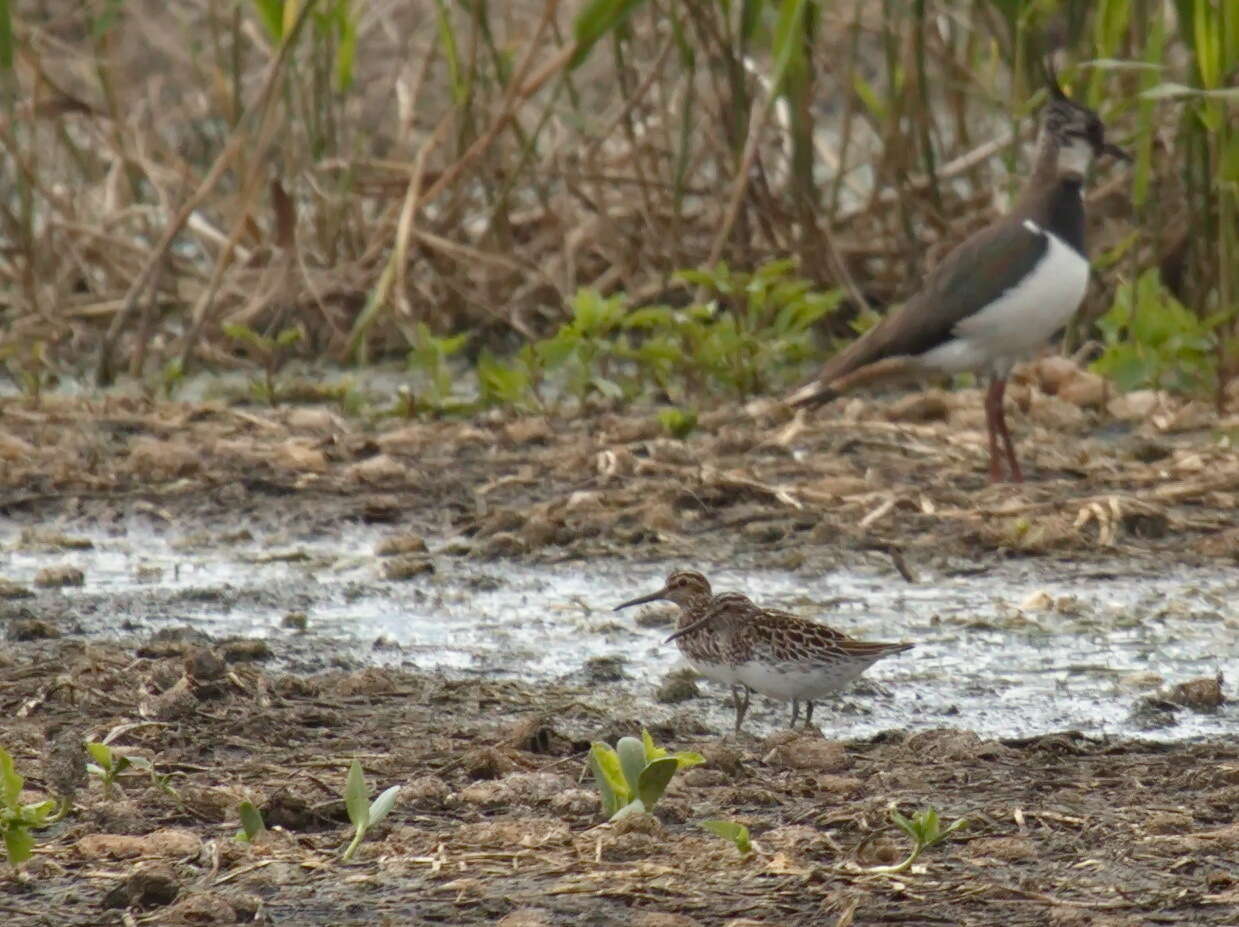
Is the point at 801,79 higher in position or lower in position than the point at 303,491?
higher

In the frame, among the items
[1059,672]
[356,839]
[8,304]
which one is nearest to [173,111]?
[8,304]

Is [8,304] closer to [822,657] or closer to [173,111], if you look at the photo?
[173,111]

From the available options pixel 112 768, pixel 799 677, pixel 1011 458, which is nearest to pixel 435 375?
pixel 1011 458

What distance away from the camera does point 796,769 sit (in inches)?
156

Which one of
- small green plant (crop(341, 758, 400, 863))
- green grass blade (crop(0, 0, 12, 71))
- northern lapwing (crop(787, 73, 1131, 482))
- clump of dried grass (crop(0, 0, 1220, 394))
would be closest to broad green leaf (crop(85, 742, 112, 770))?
small green plant (crop(341, 758, 400, 863))

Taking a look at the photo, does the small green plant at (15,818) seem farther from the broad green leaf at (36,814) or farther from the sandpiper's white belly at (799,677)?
the sandpiper's white belly at (799,677)

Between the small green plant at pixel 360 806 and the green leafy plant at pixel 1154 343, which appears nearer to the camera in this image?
the small green plant at pixel 360 806

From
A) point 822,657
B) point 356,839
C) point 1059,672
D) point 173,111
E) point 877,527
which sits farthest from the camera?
point 173,111

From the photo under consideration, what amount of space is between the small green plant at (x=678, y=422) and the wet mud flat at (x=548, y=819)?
2.74m

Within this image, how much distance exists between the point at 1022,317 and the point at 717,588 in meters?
1.90

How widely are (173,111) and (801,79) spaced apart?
4.89 m

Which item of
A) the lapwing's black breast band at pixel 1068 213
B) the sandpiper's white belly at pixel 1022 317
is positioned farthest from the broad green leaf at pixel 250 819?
the lapwing's black breast band at pixel 1068 213

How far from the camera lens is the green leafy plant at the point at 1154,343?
7613 mm

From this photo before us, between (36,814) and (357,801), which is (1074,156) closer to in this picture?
(357,801)
